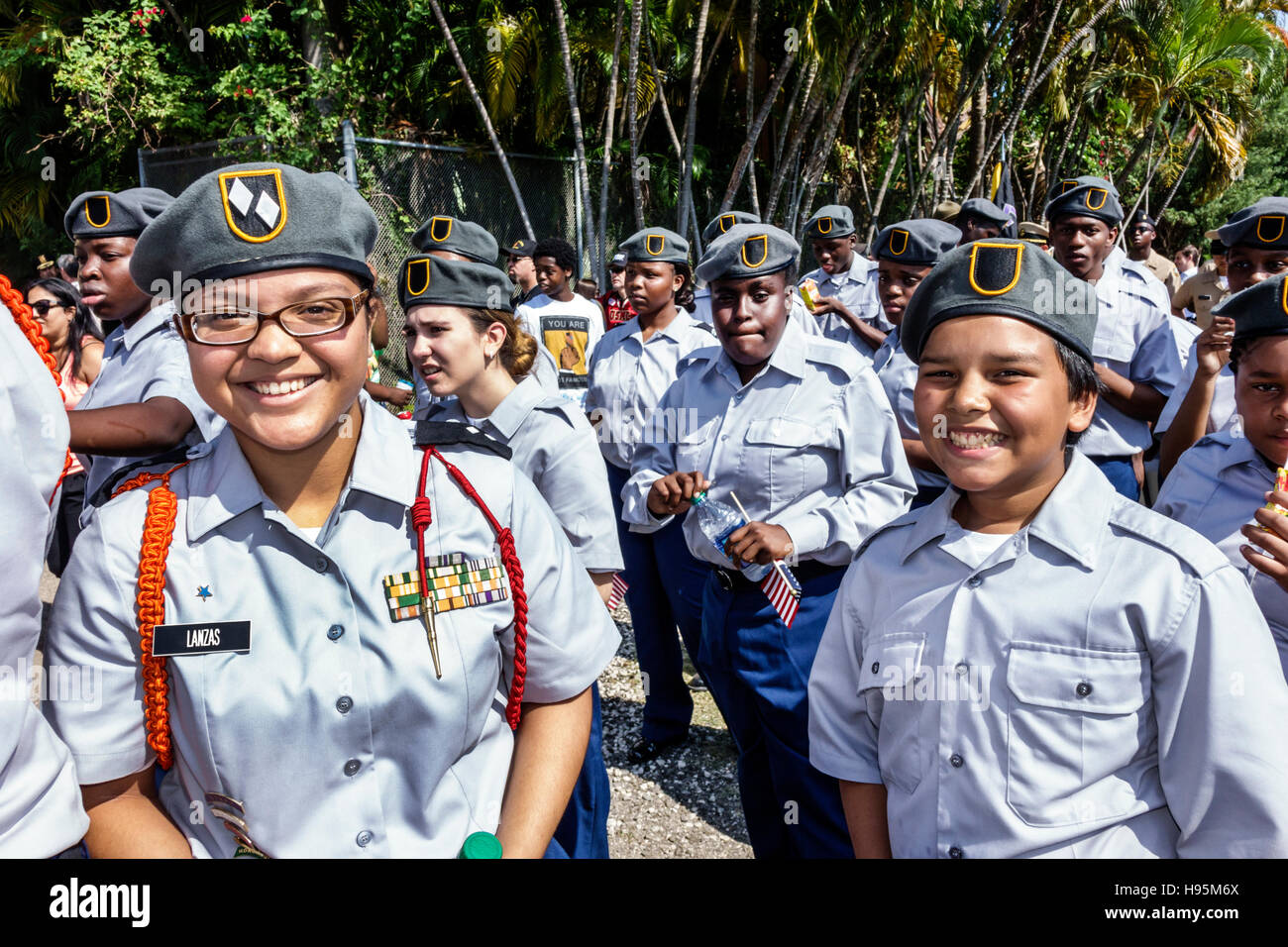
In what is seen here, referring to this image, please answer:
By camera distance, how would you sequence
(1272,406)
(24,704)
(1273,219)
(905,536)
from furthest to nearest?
(1273,219), (1272,406), (905,536), (24,704)

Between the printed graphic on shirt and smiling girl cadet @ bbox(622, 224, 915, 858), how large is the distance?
12.7ft

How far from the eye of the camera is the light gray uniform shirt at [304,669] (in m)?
1.52

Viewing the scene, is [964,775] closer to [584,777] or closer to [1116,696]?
[1116,696]

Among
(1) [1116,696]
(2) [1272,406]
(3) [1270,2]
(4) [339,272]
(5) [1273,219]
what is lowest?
(1) [1116,696]

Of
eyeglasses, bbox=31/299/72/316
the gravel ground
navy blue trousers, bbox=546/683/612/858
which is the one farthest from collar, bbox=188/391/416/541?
eyeglasses, bbox=31/299/72/316

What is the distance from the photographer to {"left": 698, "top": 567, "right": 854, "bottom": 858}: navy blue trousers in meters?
3.09

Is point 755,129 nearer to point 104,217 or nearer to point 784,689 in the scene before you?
point 104,217

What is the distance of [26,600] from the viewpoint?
1344 millimetres

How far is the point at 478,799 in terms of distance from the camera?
1715 mm

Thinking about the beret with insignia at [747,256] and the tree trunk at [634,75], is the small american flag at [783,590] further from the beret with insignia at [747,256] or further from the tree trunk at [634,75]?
the tree trunk at [634,75]

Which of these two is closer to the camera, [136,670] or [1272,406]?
[136,670]

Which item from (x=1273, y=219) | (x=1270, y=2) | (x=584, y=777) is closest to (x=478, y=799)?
(x=584, y=777)

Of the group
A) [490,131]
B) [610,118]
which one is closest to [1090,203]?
[610,118]
